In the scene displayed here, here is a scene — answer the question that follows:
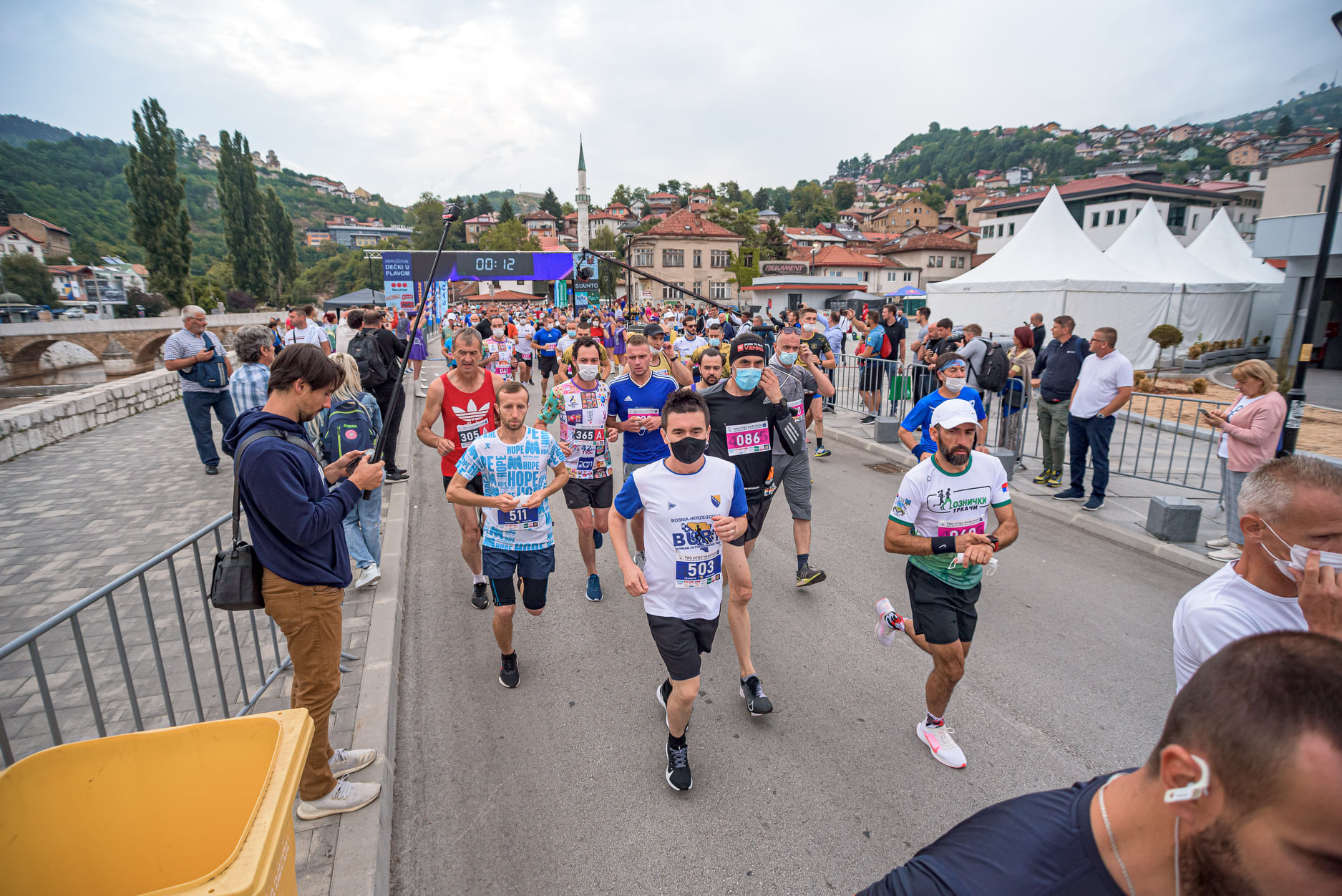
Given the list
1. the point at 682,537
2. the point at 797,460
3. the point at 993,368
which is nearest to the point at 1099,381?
the point at 993,368

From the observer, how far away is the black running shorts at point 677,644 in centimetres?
322

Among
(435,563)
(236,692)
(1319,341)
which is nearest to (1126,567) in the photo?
(435,563)

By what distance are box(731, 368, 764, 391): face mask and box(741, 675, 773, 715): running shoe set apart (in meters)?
2.02

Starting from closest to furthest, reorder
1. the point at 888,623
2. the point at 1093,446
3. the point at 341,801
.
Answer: the point at 341,801 < the point at 888,623 < the point at 1093,446

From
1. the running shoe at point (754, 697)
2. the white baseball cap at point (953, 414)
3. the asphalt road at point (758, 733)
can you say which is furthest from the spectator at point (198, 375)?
the white baseball cap at point (953, 414)

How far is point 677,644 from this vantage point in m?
3.21

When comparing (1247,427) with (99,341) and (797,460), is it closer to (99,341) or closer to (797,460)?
(797,460)

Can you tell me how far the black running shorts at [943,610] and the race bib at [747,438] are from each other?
1602 mm

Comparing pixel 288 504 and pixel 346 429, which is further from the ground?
pixel 288 504

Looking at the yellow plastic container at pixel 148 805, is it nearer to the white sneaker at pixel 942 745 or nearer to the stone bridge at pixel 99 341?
the white sneaker at pixel 942 745

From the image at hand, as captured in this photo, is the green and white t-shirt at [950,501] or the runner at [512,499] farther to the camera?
the runner at [512,499]

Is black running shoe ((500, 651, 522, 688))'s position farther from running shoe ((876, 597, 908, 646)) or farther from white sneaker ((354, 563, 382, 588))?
running shoe ((876, 597, 908, 646))

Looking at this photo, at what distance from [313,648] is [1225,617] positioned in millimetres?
3513

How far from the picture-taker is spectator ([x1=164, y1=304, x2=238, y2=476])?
7.90m
